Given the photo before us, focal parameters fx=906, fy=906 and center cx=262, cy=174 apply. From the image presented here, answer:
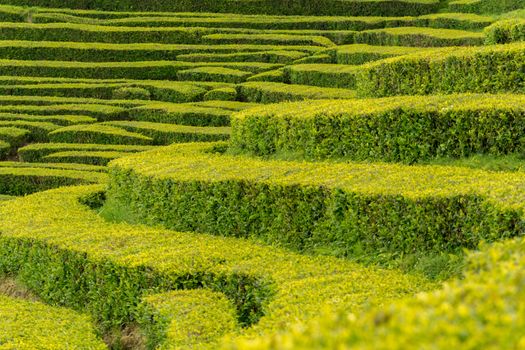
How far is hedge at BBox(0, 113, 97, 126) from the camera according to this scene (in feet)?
111

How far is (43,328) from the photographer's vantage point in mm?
13648

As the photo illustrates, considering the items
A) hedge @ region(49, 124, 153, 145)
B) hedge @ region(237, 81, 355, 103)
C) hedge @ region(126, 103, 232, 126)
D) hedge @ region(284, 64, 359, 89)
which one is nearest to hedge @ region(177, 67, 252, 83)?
hedge @ region(237, 81, 355, 103)

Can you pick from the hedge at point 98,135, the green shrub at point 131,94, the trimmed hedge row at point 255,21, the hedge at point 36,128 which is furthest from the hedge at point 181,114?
the trimmed hedge row at point 255,21

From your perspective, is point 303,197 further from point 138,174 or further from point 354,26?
point 354,26

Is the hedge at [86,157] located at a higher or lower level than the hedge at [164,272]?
lower

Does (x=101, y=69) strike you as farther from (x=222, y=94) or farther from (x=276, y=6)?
(x=276, y=6)

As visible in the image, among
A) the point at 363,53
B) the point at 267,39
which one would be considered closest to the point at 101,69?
the point at 267,39

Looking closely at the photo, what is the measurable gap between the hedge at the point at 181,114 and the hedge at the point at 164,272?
1285 centimetres

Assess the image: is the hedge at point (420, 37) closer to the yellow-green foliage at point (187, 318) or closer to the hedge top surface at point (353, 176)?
the hedge top surface at point (353, 176)

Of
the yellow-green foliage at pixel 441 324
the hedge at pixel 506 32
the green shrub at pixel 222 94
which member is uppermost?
the yellow-green foliage at pixel 441 324

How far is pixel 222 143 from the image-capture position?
858 inches

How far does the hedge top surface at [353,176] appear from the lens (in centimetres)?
1227

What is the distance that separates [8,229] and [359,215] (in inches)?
311

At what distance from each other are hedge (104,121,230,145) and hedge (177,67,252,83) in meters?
6.19
